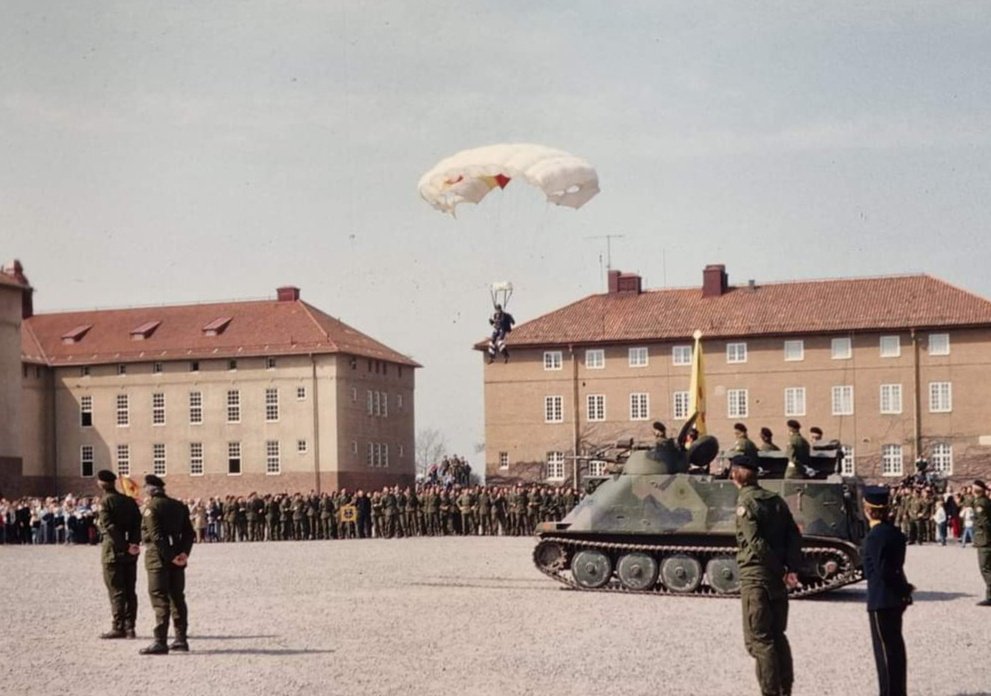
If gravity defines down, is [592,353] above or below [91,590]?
above

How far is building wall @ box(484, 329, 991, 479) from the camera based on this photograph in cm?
6875

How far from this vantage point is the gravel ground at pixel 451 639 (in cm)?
1390

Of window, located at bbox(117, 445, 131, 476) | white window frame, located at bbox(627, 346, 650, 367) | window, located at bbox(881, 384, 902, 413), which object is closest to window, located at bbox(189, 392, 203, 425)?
window, located at bbox(117, 445, 131, 476)

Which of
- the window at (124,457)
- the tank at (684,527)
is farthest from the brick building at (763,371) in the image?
the tank at (684,527)

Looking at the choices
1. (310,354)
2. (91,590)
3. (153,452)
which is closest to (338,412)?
(310,354)

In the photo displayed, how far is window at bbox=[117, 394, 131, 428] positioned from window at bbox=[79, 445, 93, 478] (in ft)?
7.56

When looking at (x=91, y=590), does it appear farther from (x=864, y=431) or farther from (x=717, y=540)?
(x=864, y=431)

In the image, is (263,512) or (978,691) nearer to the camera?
(978,691)

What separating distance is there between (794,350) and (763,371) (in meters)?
1.72

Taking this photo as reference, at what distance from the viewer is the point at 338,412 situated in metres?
80.1

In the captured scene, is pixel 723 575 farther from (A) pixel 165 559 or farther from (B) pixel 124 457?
(B) pixel 124 457

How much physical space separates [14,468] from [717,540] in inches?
2136

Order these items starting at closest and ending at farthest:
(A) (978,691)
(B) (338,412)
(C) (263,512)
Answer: (A) (978,691) < (C) (263,512) < (B) (338,412)

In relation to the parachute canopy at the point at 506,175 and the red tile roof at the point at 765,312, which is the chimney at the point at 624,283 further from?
the parachute canopy at the point at 506,175
